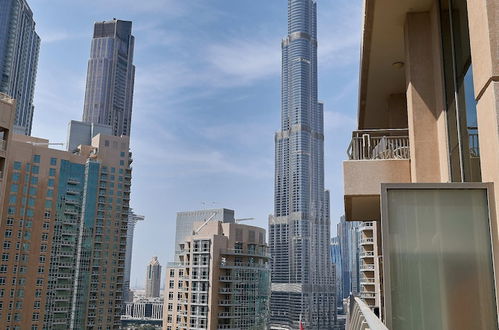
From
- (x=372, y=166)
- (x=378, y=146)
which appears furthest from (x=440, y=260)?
(x=378, y=146)

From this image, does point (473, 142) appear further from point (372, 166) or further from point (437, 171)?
point (372, 166)

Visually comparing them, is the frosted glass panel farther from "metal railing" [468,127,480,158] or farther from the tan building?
the tan building

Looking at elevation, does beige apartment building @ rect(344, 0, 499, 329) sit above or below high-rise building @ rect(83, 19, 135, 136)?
below

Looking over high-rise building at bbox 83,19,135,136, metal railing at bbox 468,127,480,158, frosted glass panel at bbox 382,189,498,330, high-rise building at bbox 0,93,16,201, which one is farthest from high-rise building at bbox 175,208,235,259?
frosted glass panel at bbox 382,189,498,330

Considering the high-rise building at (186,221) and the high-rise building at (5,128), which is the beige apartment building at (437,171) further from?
the high-rise building at (186,221)

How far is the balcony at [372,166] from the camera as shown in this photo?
6191mm

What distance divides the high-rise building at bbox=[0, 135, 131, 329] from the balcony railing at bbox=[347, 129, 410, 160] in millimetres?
42002

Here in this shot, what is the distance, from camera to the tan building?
5109 cm

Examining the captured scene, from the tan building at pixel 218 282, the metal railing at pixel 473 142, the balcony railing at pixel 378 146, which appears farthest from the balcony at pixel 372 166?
the tan building at pixel 218 282

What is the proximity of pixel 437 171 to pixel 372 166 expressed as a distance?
825 millimetres

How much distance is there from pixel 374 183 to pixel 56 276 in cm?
4899

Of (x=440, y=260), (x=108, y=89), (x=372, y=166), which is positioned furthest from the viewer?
(x=108, y=89)

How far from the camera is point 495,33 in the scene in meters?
3.30

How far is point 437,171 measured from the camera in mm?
5832
